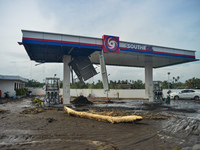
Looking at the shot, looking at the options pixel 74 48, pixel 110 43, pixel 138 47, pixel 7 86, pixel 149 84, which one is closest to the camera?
pixel 74 48

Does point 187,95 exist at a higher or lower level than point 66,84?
lower

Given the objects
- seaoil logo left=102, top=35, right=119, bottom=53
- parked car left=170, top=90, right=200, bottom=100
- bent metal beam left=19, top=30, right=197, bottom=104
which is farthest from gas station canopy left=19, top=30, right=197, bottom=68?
parked car left=170, top=90, right=200, bottom=100

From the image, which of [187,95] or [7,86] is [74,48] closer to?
[7,86]

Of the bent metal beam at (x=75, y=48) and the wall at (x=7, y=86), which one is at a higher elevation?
the bent metal beam at (x=75, y=48)

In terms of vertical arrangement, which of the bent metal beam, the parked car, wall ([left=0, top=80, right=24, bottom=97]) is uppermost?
the bent metal beam

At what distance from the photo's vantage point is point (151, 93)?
21.5m

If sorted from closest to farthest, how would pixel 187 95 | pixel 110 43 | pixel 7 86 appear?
pixel 110 43, pixel 187 95, pixel 7 86

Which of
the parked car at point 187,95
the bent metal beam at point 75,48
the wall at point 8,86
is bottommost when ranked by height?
the parked car at point 187,95

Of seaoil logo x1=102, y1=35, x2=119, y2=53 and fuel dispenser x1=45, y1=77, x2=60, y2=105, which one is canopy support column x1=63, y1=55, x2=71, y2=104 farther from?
seaoil logo x1=102, y1=35, x2=119, y2=53

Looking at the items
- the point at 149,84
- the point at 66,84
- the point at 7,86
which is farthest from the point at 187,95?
the point at 7,86

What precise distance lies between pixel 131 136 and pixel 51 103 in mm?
12099


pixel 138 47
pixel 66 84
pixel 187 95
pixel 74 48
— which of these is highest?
pixel 138 47

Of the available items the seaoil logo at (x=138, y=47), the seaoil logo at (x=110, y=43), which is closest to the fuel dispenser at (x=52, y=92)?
the seaoil logo at (x=110, y=43)

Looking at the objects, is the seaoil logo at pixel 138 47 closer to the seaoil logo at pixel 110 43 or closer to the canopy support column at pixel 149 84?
the seaoil logo at pixel 110 43
